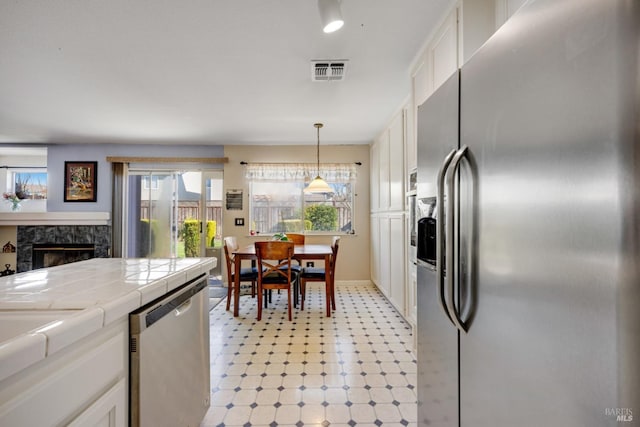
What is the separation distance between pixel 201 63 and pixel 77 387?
7.62 ft

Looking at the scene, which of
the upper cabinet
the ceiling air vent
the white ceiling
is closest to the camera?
the white ceiling

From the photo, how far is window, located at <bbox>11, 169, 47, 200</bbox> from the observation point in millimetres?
5230

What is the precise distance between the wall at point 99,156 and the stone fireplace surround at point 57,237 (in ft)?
1.00

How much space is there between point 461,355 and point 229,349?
205 cm

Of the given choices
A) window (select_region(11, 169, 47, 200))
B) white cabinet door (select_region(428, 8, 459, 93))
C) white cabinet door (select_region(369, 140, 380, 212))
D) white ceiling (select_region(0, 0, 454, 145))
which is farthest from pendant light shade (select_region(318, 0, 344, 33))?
window (select_region(11, 169, 47, 200))

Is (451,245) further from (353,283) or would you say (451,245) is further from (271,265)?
(353,283)

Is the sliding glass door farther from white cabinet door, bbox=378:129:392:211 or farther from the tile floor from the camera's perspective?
white cabinet door, bbox=378:129:392:211

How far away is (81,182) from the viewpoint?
15.6 ft

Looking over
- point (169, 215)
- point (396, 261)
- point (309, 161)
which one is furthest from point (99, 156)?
point (396, 261)

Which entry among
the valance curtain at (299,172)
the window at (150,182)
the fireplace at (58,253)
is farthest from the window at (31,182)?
the valance curtain at (299,172)

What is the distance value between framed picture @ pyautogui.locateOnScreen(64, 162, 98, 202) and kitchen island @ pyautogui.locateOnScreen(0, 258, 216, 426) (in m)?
4.42

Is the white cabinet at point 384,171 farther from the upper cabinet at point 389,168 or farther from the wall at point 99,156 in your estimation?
the wall at point 99,156

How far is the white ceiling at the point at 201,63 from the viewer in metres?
1.74

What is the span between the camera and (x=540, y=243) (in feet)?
1.97
